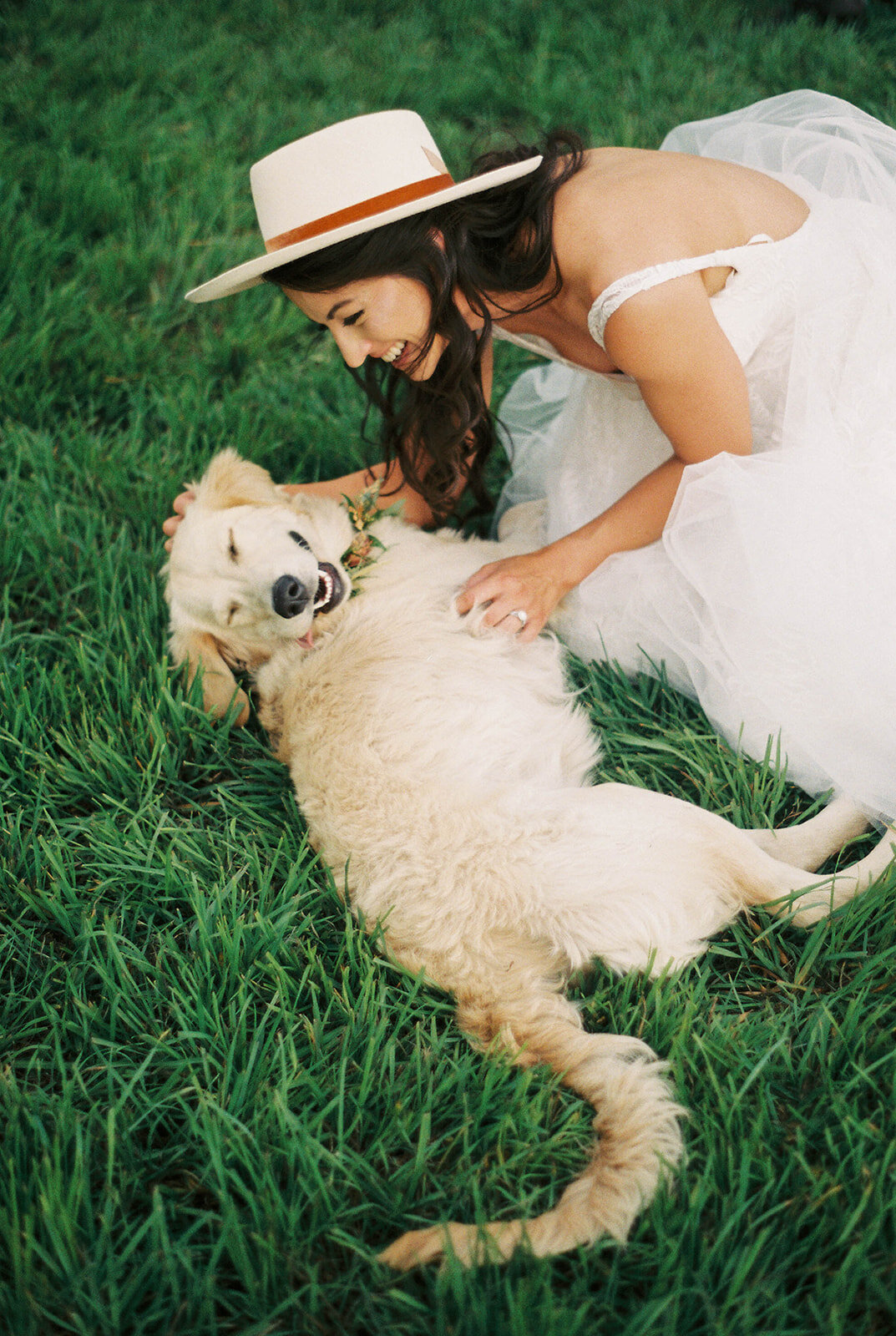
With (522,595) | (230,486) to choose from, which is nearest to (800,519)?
(522,595)

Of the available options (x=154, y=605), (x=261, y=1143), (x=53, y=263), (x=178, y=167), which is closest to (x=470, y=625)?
(x=154, y=605)

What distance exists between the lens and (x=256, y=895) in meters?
2.03

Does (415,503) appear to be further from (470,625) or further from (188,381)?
(188,381)

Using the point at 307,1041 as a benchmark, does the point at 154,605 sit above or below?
above

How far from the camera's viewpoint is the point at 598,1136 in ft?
5.13

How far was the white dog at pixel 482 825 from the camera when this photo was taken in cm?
157

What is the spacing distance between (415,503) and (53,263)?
2340mm

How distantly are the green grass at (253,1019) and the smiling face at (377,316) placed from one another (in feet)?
3.56

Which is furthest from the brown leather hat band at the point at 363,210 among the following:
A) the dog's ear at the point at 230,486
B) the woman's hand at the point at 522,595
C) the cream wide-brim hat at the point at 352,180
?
the woman's hand at the point at 522,595

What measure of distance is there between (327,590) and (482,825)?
0.96 meters

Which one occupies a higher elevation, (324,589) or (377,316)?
(377,316)

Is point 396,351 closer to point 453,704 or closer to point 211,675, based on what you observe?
point 453,704

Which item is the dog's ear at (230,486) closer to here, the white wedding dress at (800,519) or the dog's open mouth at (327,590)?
the dog's open mouth at (327,590)

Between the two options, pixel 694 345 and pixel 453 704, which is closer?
pixel 694 345
